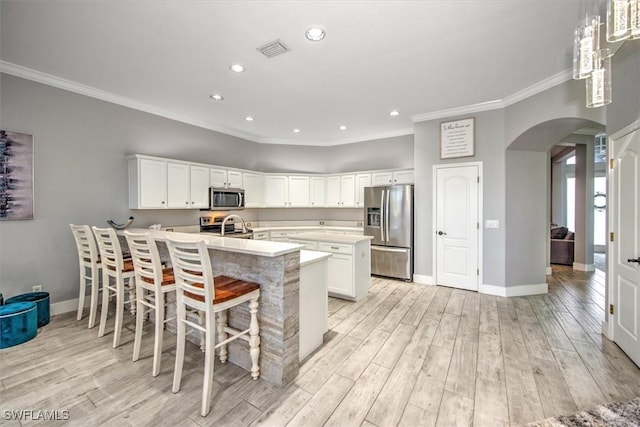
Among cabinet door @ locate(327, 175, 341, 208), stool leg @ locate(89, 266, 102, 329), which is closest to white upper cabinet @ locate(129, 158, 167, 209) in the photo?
stool leg @ locate(89, 266, 102, 329)

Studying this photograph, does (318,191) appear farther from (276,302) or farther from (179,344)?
(179,344)

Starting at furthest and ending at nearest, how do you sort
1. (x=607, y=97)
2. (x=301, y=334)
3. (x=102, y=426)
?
(x=301, y=334), (x=607, y=97), (x=102, y=426)

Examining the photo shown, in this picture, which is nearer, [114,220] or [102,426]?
[102,426]

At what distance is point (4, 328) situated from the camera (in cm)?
253

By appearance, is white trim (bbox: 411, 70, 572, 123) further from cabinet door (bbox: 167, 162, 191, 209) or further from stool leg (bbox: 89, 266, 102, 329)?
stool leg (bbox: 89, 266, 102, 329)

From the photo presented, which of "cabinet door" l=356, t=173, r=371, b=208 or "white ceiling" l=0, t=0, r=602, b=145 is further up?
"white ceiling" l=0, t=0, r=602, b=145

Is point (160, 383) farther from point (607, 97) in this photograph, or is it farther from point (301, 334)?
point (607, 97)

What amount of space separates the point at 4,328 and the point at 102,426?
1879 millimetres

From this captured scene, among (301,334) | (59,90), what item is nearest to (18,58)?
(59,90)

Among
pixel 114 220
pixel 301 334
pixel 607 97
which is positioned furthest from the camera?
pixel 114 220

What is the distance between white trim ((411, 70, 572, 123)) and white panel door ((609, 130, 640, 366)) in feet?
3.48

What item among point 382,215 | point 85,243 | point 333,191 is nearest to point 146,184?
point 85,243

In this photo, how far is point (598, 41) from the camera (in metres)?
1.77

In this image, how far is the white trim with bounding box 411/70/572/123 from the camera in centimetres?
321
